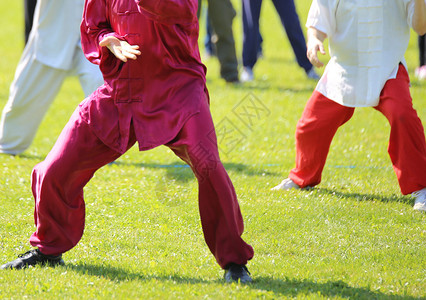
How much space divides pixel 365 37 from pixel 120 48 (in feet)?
6.83

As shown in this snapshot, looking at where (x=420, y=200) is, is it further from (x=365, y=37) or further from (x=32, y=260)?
(x=32, y=260)

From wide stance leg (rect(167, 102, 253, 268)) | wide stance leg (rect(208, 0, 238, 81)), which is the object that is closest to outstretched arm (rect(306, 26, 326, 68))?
wide stance leg (rect(167, 102, 253, 268))

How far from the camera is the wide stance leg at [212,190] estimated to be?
11.4ft

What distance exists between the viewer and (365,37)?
4.75m

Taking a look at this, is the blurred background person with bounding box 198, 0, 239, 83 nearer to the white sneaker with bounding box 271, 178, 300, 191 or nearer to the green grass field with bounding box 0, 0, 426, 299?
the green grass field with bounding box 0, 0, 426, 299

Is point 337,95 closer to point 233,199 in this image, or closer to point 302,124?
point 302,124

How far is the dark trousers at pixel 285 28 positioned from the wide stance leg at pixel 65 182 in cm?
553

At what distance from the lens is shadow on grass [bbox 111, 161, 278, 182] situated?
19.1 feet

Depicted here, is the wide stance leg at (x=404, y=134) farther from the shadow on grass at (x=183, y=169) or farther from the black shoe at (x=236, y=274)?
the black shoe at (x=236, y=274)

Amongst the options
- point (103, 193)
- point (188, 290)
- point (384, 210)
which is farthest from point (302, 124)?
point (188, 290)

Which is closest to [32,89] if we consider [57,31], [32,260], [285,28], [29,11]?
[57,31]

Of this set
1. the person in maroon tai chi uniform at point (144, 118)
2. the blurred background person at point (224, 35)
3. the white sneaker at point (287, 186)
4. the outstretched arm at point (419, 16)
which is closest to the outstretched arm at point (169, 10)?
the person in maroon tai chi uniform at point (144, 118)

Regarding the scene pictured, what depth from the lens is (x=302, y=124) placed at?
519 cm

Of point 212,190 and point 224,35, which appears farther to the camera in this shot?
point 224,35
